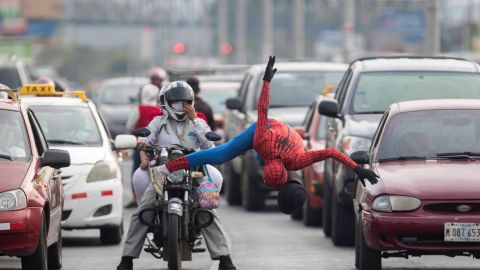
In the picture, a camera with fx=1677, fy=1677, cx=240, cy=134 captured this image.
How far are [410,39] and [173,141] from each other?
122 metres

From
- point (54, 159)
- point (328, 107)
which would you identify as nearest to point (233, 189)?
point (328, 107)

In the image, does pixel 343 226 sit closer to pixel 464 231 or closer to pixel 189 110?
pixel 189 110

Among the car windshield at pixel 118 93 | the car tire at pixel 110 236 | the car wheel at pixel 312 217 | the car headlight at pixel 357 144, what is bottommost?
the car windshield at pixel 118 93

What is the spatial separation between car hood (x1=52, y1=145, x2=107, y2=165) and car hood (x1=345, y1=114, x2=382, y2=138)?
270 cm

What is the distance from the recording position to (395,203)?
43.4 ft

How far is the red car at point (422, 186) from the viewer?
43.0 ft

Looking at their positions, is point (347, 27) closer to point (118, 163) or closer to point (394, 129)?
point (118, 163)

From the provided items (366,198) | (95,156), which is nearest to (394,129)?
(366,198)

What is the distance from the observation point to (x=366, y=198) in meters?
13.8

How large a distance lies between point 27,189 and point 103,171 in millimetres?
4996

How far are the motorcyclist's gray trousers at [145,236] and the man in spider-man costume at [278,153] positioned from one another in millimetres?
1365

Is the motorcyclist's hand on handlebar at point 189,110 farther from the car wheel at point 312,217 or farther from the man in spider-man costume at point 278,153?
the car wheel at point 312,217

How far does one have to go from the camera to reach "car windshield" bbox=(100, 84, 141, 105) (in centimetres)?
4128

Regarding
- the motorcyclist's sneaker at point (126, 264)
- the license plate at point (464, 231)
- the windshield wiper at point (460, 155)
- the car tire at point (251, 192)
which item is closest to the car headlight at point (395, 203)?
the license plate at point (464, 231)
